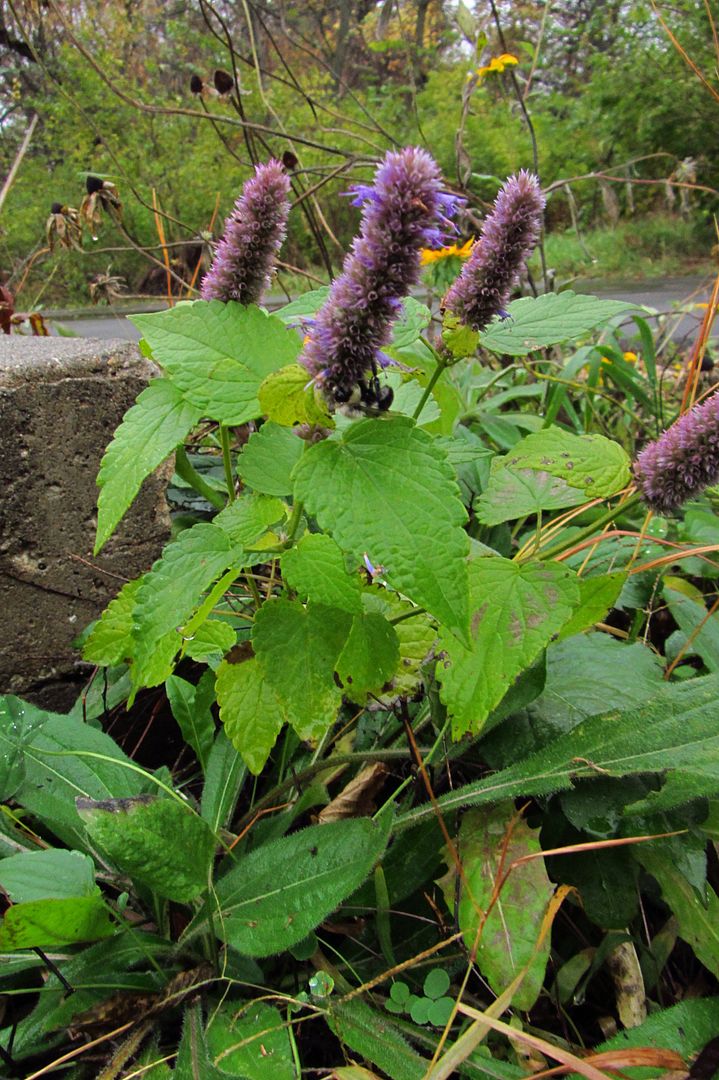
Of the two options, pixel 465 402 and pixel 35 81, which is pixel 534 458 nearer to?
pixel 465 402

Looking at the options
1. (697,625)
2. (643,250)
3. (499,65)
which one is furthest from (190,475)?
(643,250)

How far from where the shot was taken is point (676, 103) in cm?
1230

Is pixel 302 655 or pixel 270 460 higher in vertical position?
pixel 270 460

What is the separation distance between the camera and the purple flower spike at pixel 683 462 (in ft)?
2.79

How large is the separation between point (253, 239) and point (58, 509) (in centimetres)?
74

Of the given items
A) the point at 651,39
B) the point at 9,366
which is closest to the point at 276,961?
the point at 9,366

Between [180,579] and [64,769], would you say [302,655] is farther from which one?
[64,769]

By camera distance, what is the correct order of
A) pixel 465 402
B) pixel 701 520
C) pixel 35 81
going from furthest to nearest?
pixel 35 81, pixel 465 402, pixel 701 520

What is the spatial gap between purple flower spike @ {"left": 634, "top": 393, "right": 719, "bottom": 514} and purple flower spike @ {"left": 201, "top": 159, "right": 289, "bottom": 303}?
20.3 inches

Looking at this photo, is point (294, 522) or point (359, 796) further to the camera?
point (359, 796)

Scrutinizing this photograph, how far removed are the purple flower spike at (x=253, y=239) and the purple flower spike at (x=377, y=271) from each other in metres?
0.14

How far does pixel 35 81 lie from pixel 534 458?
42.4 ft

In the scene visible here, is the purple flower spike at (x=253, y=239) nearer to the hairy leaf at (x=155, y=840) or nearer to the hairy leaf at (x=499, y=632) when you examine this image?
the hairy leaf at (x=499, y=632)

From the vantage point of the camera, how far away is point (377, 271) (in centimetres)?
72
